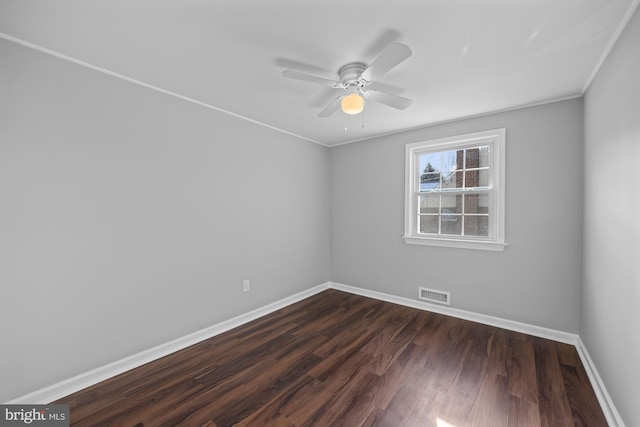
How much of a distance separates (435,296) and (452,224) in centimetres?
93

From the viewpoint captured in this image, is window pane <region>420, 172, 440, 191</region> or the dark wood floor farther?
window pane <region>420, 172, 440, 191</region>

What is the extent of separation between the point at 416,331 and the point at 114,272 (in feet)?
9.37

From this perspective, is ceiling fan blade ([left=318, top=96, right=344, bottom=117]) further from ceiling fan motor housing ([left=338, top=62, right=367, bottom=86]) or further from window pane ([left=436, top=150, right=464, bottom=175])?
window pane ([left=436, top=150, right=464, bottom=175])

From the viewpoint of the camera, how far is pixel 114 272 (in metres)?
2.04

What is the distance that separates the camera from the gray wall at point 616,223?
1.37 metres

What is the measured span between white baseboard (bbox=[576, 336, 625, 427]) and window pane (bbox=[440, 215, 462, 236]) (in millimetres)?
1467

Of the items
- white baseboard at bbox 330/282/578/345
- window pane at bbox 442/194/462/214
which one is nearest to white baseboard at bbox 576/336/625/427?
white baseboard at bbox 330/282/578/345

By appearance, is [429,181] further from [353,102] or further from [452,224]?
[353,102]

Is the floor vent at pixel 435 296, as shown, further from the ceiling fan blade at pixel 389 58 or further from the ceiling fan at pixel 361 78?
the ceiling fan blade at pixel 389 58

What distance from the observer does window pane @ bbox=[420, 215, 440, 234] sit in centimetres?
338

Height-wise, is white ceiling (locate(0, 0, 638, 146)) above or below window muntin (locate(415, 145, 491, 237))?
above

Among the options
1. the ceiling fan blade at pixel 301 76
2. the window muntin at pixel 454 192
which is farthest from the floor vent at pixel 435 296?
the ceiling fan blade at pixel 301 76

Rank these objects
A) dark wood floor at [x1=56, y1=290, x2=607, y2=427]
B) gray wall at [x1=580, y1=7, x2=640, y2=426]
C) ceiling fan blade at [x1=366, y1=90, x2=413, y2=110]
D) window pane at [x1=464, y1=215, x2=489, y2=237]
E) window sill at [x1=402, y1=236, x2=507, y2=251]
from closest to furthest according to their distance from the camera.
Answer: gray wall at [x1=580, y1=7, x2=640, y2=426] < dark wood floor at [x1=56, y1=290, x2=607, y2=427] < ceiling fan blade at [x1=366, y1=90, x2=413, y2=110] < window sill at [x1=402, y1=236, x2=507, y2=251] < window pane at [x1=464, y1=215, x2=489, y2=237]

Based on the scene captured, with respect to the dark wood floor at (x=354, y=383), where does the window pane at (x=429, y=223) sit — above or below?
above
